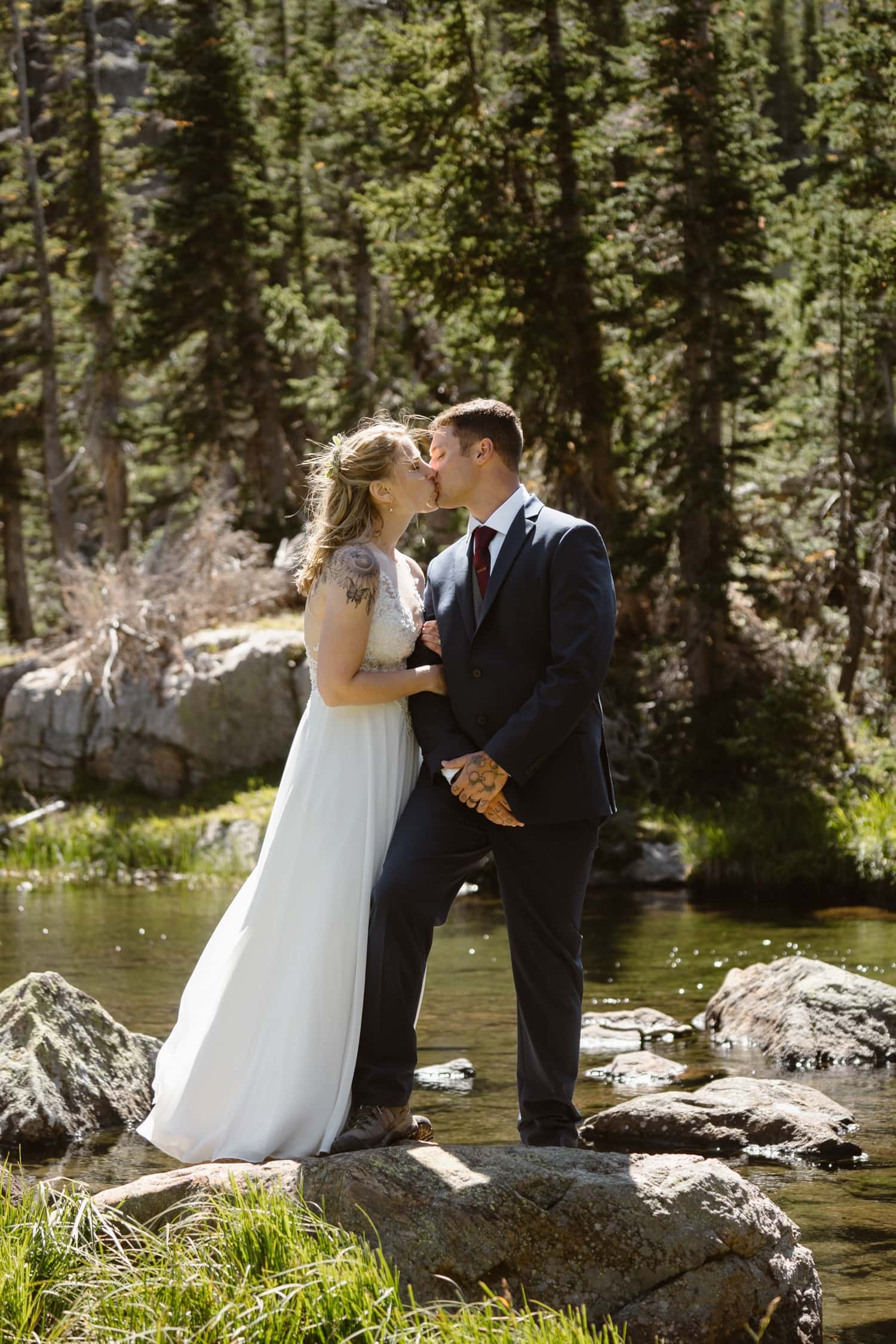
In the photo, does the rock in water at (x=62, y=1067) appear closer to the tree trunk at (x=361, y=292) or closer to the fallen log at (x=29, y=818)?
the fallen log at (x=29, y=818)

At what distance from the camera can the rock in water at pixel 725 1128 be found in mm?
6608

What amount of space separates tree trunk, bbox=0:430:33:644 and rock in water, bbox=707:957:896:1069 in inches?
964

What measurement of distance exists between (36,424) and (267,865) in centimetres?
2840

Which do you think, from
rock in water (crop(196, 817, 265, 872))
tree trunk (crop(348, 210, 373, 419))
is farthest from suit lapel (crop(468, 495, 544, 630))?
tree trunk (crop(348, 210, 373, 419))

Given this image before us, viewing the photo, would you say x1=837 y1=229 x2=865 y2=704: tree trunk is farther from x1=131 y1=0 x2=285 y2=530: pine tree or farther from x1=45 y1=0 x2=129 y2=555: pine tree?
x1=45 y1=0 x2=129 y2=555: pine tree

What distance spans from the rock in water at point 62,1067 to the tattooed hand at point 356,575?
135 inches

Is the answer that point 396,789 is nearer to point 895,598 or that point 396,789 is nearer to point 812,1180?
point 812,1180

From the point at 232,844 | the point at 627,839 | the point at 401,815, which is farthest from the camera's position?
the point at 232,844

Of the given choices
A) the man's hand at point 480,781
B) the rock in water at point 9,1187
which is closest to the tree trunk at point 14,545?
the rock in water at point 9,1187

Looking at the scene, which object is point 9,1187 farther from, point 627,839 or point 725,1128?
point 627,839

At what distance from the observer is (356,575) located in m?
5.21

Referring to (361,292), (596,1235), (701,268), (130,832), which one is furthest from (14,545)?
(596,1235)

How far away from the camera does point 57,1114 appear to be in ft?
23.4

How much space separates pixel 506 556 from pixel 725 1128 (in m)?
3.14
